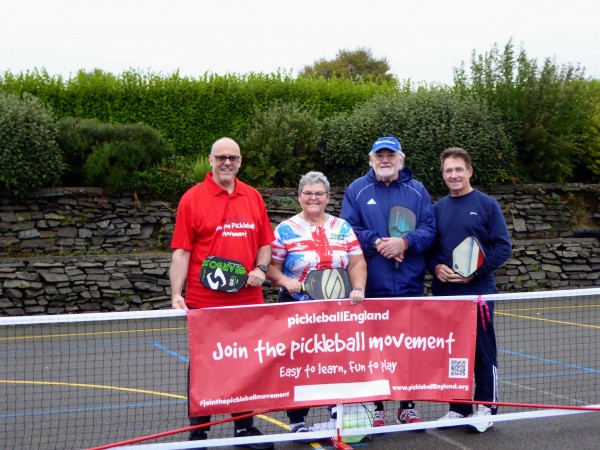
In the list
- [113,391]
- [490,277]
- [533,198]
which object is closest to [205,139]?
[533,198]

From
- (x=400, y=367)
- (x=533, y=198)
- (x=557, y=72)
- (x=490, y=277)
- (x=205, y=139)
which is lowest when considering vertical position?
(x=400, y=367)

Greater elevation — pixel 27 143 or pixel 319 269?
pixel 27 143

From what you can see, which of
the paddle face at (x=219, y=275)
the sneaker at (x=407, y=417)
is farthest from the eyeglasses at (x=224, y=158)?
the sneaker at (x=407, y=417)

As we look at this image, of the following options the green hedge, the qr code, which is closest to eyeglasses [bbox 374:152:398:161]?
the qr code

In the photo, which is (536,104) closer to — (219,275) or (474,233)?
(474,233)

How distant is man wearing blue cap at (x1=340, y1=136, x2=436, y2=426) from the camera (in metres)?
6.30

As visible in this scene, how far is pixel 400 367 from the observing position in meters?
5.96

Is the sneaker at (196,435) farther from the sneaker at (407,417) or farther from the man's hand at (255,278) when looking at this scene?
the sneaker at (407,417)

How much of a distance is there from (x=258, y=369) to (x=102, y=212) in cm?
1232

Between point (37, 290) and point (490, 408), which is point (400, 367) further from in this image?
point (37, 290)

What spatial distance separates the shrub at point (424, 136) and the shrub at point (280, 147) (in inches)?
18.9

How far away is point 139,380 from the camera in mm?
9031

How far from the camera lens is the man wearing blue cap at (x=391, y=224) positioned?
6305mm

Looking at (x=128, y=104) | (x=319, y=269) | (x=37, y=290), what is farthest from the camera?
(x=128, y=104)
